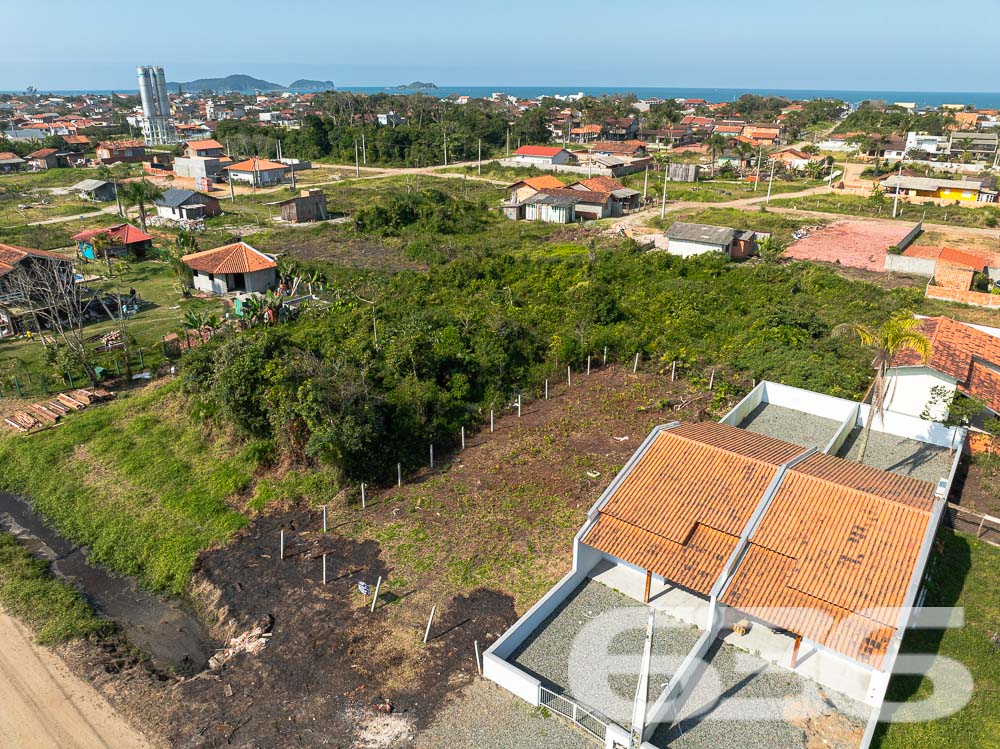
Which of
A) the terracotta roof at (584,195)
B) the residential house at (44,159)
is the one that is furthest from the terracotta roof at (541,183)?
the residential house at (44,159)

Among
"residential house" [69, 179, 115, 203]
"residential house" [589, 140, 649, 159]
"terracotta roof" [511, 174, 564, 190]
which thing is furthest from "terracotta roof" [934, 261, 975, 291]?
"residential house" [69, 179, 115, 203]

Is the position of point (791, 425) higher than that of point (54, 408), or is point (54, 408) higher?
point (791, 425)

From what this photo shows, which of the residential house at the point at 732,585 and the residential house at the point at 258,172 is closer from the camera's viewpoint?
the residential house at the point at 732,585

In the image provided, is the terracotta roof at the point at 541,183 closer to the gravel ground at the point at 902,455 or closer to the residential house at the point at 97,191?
the residential house at the point at 97,191

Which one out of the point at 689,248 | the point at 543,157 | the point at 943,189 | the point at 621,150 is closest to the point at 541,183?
the point at 689,248

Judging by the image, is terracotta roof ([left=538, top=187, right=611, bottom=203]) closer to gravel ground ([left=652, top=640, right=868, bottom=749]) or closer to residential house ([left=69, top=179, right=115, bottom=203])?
residential house ([left=69, top=179, right=115, bottom=203])

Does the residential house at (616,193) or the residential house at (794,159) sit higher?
the residential house at (794,159)

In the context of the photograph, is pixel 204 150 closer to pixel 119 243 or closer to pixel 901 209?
pixel 119 243
